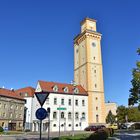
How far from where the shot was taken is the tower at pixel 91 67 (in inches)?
2766

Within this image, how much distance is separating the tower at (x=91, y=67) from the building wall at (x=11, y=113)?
1910 centimetres

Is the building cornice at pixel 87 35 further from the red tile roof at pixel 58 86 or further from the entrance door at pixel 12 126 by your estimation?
the entrance door at pixel 12 126

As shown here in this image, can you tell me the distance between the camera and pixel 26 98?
235 feet

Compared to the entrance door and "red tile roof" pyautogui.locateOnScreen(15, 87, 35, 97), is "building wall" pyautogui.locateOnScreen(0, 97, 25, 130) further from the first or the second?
"red tile roof" pyautogui.locateOnScreen(15, 87, 35, 97)

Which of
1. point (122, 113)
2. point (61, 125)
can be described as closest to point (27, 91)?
point (61, 125)

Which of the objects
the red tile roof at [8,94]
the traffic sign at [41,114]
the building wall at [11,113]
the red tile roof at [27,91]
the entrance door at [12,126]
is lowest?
the entrance door at [12,126]

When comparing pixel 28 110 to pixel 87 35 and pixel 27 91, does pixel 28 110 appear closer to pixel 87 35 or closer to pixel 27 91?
pixel 27 91

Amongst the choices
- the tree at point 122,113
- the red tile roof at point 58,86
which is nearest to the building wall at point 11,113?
the red tile roof at point 58,86

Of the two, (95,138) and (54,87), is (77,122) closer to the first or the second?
(54,87)

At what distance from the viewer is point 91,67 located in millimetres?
72625

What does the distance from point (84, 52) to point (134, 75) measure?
4495 centimetres

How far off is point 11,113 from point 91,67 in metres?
26.0

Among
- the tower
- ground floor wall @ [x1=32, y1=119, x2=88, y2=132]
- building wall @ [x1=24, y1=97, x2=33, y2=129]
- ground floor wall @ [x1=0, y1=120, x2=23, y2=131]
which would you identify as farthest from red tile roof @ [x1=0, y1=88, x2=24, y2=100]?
the tower

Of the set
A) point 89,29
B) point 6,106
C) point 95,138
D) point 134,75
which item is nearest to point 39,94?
point 95,138
